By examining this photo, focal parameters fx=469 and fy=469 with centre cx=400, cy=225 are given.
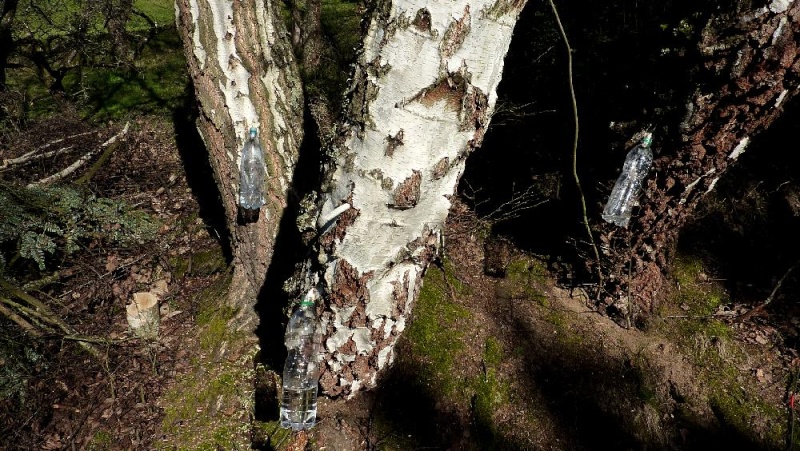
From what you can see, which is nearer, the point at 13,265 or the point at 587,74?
the point at 587,74

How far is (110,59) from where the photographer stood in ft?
24.2

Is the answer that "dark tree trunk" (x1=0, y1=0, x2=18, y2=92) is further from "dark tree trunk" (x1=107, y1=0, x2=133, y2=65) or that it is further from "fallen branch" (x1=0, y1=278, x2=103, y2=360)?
"fallen branch" (x1=0, y1=278, x2=103, y2=360)

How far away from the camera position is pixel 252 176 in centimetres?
253

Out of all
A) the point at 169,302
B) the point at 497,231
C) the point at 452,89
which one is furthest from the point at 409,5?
the point at 169,302

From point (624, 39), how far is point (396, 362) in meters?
2.23

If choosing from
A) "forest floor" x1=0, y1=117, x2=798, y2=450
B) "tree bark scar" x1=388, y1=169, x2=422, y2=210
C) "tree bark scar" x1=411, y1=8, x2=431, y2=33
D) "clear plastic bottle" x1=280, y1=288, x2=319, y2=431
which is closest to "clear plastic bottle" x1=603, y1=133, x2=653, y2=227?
"forest floor" x1=0, y1=117, x2=798, y2=450

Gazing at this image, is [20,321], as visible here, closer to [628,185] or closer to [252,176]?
[252,176]

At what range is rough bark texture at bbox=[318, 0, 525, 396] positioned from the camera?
1419 mm

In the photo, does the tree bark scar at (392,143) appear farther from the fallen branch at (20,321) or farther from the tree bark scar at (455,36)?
the fallen branch at (20,321)

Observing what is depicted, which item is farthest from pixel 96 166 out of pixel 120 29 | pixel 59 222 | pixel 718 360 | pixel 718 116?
pixel 718 360

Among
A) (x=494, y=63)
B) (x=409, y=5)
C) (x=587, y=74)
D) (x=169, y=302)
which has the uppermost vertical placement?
(x=409, y=5)

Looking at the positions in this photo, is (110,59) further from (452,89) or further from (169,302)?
(452,89)

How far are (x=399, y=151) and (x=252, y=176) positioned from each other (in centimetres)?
121

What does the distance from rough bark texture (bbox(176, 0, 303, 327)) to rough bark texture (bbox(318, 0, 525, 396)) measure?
2.60 feet
